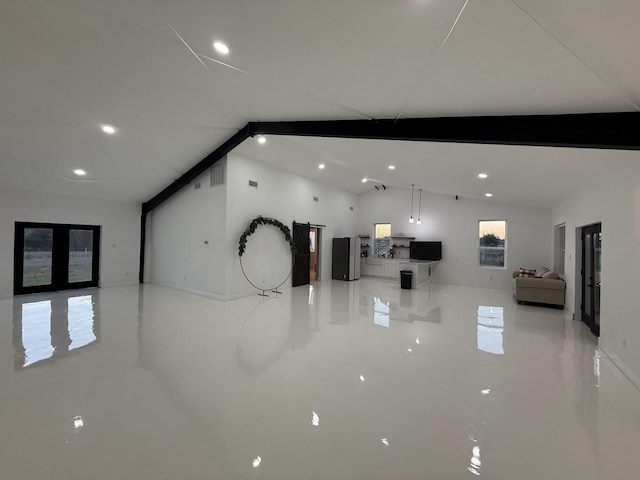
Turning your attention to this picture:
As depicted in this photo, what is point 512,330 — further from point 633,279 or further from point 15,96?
point 15,96

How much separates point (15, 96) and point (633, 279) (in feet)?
25.8

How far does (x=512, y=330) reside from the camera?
15.7 ft

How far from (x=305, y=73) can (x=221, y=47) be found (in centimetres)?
87

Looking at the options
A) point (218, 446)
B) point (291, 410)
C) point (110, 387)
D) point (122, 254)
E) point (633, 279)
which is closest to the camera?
point (218, 446)

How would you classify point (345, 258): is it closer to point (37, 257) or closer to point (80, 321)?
point (80, 321)

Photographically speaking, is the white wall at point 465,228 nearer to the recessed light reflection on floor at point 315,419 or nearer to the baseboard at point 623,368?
the baseboard at point 623,368

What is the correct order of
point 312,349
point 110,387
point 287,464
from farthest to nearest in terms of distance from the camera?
point 312,349
point 110,387
point 287,464

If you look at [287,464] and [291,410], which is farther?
[291,410]

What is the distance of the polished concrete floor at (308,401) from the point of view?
6.15 ft

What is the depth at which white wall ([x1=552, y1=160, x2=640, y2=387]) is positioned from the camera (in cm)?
307

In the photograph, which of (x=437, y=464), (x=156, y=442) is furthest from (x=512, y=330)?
(x=156, y=442)

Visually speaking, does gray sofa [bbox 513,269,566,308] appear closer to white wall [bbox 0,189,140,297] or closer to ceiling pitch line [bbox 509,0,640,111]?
ceiling pitch line [bbox 509,0,640,111]

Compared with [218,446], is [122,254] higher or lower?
higher

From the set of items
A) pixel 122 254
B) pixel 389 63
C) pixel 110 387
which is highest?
pixel 389 63
